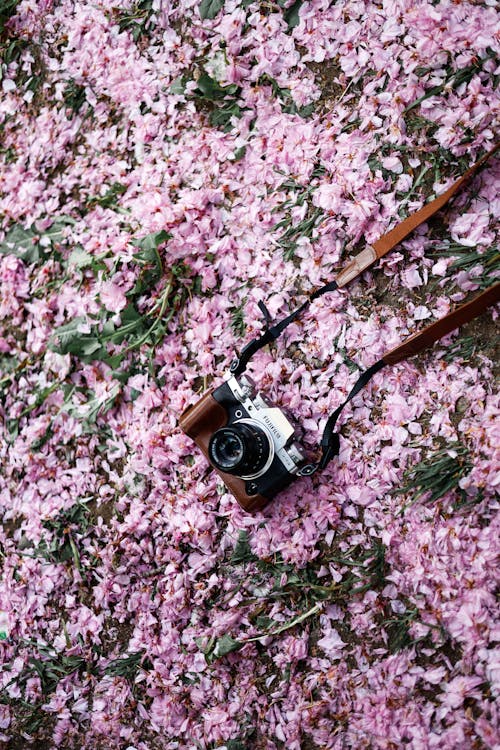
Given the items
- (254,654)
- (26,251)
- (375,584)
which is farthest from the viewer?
(26,251)

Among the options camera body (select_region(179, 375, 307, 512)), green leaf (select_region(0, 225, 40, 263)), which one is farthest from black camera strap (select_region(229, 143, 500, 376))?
green leaf (select_region(0, 225, 40, 263))

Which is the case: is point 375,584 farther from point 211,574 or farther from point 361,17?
point 361,17

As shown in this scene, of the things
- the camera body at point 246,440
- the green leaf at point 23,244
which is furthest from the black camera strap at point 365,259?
the green leaf at point 23,244

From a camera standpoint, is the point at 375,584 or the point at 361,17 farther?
the point at 361,17

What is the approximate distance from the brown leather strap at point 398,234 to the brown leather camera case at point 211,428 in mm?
538

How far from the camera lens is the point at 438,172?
2.13 meters

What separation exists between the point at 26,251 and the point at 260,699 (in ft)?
6.20

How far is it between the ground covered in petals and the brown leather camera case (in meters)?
0.12

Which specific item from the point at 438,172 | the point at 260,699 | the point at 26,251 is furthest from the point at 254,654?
the point at 26,251

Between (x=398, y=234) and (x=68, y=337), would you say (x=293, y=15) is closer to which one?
(x=398, y=234)

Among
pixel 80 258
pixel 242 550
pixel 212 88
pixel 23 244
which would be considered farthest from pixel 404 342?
pixel 23 244

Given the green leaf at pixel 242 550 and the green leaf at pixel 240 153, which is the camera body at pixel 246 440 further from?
the green leaf at pixel 240 153

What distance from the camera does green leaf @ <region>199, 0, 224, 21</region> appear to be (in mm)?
2564

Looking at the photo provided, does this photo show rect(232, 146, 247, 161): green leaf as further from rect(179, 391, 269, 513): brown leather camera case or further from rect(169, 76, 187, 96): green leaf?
Answer: rect(179, 391, 269, 513): brown leather camera case
